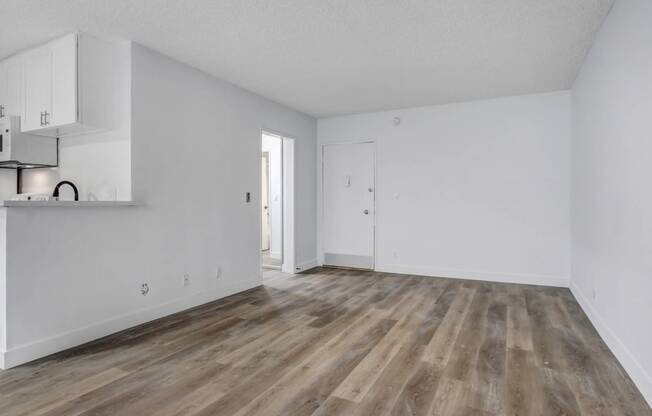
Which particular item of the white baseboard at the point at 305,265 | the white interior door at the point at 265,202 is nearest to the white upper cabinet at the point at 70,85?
the white baseboard at the point at 305,265

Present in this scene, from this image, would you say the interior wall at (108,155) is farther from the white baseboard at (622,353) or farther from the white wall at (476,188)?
the white baseboard at (622,353)

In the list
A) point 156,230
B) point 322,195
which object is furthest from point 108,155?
point 322,195

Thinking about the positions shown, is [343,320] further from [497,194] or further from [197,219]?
[497,194]

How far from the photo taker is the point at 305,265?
5.95 m

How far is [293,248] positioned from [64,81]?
3.49 meters

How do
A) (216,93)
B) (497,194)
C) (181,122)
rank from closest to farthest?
1. (181,122)
2. (216,93)
3. (497,194)

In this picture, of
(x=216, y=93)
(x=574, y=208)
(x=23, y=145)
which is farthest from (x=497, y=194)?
(x=23, y=145)

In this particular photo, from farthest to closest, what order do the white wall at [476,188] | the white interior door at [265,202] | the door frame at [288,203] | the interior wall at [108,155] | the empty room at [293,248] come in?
the white interior door at [265,202]
the door frame at [288,203]
the white wall at [476,188]
the interior wall at [108,155]
the empty room at [293,248]

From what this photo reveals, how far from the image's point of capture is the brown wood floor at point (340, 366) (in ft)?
6.65

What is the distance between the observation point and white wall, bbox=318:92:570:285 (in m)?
4.81

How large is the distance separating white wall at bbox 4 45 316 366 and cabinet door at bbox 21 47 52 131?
0.80m

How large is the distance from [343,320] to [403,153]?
10.1 ft

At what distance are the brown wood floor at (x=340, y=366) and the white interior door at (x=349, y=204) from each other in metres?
2.09

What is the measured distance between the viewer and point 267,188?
7.36 m
